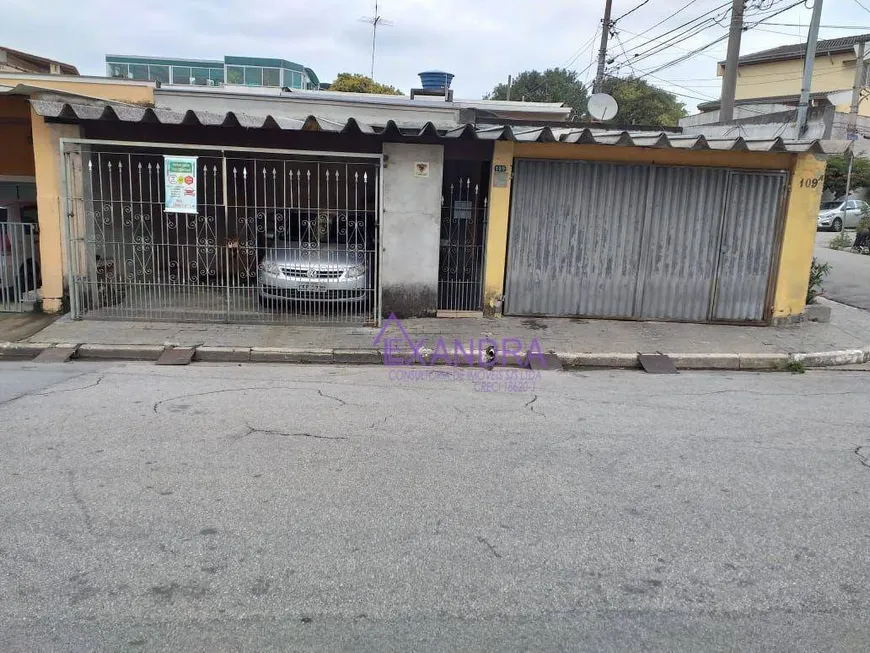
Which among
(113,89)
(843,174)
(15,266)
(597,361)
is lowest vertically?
(597,361)

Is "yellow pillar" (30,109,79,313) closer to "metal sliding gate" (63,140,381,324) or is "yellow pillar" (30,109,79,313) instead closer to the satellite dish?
"metal sliding gate" (63,140,381,324)

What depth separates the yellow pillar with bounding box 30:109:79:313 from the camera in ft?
30.4

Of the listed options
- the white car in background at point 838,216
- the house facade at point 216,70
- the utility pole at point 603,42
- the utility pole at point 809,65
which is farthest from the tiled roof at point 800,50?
the utility pole at point 809,65

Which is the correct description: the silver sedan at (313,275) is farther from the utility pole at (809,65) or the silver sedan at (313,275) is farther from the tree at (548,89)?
the tree at (548,89)

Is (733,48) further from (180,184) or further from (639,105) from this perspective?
(639,105)

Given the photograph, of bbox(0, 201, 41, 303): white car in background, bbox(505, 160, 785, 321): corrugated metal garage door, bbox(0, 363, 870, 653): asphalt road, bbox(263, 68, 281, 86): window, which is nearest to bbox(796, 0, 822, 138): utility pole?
bbox(505, 160, 785, 321): corrugated metal garage door

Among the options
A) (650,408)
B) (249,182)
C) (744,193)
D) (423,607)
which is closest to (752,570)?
(423,607)

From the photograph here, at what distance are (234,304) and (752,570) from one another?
28.9 feet

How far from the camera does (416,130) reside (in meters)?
9.25

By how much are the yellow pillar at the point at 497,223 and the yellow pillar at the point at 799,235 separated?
14.4 feet

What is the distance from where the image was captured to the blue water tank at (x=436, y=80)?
17844mm

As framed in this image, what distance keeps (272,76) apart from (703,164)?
24.7 metres

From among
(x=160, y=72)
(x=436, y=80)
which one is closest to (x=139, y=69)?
(x=160, y=72)

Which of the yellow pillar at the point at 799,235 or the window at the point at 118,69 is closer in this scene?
the yellow pillar at the point at 799,235
